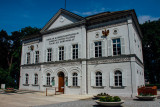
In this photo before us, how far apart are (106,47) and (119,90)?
204 inches

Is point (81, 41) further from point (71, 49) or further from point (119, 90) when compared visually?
point (119, 90)

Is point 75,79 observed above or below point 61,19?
below

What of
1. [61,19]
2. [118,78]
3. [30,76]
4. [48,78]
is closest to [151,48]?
[118,78]

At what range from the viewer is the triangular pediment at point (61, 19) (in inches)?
859

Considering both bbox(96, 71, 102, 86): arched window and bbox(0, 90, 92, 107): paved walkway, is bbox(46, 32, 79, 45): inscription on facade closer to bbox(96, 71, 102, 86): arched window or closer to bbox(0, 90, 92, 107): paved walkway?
bbox(96, 71, 102, 86): arched window

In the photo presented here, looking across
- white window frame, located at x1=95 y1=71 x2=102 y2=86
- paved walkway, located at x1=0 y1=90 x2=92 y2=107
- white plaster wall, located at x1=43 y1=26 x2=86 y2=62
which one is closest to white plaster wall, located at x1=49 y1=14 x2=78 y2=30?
white plaster wall, located at x1=43 y1=26 x2=86 y2=62

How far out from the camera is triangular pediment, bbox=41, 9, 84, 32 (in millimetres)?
21823

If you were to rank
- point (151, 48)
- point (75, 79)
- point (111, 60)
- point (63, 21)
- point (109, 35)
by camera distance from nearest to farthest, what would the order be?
point (111, 60) → point (109, 35) → point (75, 79) → point (63, 21) → point (151, 48)

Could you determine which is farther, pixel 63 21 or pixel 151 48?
pixel 151 48

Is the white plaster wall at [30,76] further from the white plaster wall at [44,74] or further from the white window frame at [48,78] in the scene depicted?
the white window frame at [48,78]

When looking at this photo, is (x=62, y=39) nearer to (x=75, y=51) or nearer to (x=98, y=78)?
(x=75, y=51)

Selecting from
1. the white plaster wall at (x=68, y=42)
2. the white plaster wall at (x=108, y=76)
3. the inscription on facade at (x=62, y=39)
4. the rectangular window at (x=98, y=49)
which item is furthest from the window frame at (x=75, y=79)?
the inscription on facade at (x=62, y=39)

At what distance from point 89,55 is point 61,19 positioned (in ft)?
23.8

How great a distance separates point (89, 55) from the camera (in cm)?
2012
